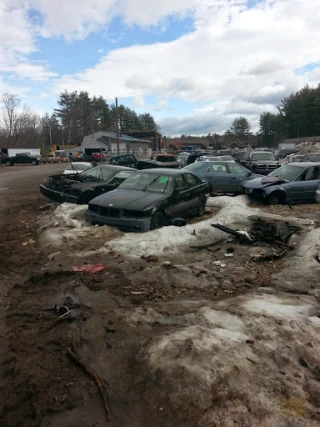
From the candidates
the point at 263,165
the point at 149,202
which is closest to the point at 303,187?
the point at 149,202

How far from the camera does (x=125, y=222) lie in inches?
303

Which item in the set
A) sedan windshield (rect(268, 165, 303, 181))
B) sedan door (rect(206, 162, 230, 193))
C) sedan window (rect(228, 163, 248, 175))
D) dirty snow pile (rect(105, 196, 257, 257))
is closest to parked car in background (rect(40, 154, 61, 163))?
sedan door (rect(206, 162, 230, 193))

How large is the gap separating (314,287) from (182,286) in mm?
1928

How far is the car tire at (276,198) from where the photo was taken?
11.5 metres

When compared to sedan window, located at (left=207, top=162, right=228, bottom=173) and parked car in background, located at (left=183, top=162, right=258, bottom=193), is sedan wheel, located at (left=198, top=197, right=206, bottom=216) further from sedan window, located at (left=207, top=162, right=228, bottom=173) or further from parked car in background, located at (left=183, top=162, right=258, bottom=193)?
sedan window, located at (left=207, top=162, right=228, bottom=173)

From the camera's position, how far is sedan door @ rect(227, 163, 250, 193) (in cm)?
1343

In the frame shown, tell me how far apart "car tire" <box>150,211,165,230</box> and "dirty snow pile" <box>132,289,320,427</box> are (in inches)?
139

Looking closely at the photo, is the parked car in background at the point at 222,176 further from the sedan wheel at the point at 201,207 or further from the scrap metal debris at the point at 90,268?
the scrap metal debris at the point at 90,268

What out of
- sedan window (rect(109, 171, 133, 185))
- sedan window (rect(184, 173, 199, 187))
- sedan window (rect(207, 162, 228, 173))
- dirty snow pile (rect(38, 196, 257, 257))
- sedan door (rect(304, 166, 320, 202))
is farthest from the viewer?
sedan window (rect(207, 162, 228, 173))

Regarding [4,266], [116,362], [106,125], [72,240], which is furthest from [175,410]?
[106,125]

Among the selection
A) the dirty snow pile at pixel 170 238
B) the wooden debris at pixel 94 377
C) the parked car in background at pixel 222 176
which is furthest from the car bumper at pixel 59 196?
the wooden debris at pixel 94 377

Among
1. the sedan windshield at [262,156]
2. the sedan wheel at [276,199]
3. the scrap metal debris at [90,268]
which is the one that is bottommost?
the scrap metal debris at [90,268]

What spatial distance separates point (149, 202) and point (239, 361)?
5106 mm

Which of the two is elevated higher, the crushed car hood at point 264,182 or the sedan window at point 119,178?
the sedan window at point 119,178
